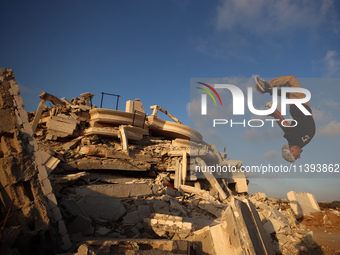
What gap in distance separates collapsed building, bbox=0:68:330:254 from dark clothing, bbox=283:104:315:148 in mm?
4204

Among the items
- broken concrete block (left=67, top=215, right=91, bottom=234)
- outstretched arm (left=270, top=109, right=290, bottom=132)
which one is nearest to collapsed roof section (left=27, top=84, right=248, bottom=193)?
broken concrete block (left=67, top=215, right=91, bottom=234)

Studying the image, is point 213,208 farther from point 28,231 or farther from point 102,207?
point 28,231

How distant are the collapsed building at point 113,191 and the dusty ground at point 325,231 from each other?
434 millimetres

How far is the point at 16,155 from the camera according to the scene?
3.73 m

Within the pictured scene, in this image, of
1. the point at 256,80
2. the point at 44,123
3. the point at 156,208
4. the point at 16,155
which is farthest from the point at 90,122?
the point at 256,80

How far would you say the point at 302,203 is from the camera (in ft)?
34.2

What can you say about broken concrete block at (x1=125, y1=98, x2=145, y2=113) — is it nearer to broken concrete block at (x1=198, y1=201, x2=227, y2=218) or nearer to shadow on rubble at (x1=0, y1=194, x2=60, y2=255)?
broken concrete block at (x1=198, y1=201, x2=227, y2=218)

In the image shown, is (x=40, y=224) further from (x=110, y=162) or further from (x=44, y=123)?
(x=44, y=123)

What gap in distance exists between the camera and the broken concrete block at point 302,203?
9714 millimetres

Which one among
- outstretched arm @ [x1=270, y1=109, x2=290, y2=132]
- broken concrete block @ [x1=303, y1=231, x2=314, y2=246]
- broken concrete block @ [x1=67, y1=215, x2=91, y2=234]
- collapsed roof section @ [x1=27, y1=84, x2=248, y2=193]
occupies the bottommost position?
broken concrete block @ [x1=303, y1=231, x2=314, y2=246]

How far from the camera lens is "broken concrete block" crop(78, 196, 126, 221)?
5.53 metres

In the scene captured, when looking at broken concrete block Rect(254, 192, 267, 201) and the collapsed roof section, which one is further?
broken concrete block Rect(254, 192, 267, 201)

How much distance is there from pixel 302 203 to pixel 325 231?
2.76 meters

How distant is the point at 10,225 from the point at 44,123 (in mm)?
7094
